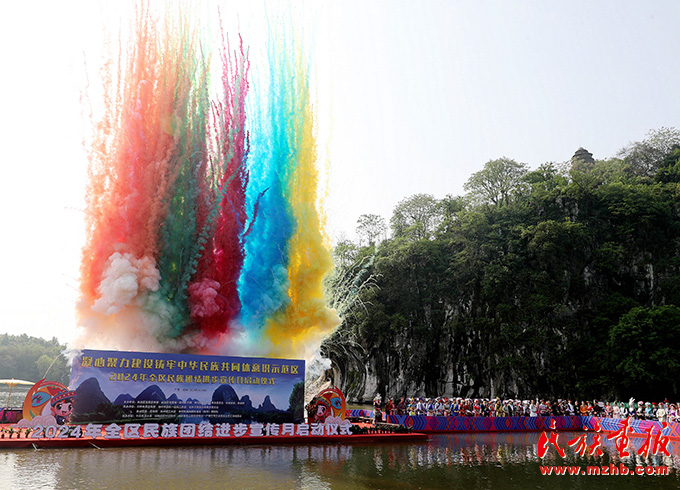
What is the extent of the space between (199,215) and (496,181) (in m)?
32.8

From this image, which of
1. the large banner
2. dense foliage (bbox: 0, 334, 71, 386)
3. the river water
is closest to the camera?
the river water

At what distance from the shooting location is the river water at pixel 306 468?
10672mm

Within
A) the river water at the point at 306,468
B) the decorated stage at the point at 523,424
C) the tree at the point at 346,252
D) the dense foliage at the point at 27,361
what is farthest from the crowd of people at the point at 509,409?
the dense foliage at the point at 27,361

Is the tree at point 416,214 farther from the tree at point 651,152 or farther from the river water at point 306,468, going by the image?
the river water at point 306,468

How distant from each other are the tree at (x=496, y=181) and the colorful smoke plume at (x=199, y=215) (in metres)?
26.8

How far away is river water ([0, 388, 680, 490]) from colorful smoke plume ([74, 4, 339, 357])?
22.7 feet

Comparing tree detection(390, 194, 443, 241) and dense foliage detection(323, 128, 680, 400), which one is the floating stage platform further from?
tree detection(390, 194, 443, 241)

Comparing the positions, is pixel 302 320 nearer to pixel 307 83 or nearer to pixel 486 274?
pixel 307 83

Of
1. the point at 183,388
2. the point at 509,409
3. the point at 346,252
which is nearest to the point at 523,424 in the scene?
the point at 509,409

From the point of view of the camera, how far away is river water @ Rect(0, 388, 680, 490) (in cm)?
1067

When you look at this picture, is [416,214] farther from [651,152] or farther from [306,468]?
[306,468]

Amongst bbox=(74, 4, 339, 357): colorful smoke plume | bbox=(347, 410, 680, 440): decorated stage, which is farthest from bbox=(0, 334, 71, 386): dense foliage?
bbox=(347, 410, 680, 440): decorated stage

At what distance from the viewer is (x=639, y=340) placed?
2991 centimetres

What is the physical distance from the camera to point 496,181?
154 feet
